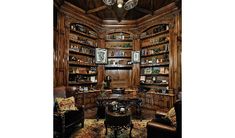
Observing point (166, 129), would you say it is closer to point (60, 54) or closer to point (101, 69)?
point (60, 54)

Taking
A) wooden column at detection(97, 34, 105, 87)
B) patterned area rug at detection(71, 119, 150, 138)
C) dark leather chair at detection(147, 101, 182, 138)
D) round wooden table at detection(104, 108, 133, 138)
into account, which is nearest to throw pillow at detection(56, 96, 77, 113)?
patterned area rug at detection(71, 119, 150, 138)

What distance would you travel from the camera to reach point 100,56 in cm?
548

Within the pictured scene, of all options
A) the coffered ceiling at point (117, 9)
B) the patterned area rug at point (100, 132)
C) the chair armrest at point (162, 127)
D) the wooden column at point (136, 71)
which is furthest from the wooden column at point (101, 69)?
the chair armrest at point (162, 127)

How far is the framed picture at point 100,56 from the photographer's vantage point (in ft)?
17.8

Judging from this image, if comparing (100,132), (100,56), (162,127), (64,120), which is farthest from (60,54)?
(162,127)

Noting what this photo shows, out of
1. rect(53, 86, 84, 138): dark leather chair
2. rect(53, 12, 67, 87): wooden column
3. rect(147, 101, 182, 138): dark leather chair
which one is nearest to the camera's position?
rect(147, 101, 182, 138): dark leather chair

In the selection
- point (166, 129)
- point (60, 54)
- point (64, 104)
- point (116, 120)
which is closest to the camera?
point (166, 129)

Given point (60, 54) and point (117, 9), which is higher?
point (117, 9)

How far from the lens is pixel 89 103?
5.00 m

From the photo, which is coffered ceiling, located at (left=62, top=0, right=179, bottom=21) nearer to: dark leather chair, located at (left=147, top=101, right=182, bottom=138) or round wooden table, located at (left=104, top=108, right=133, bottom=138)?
round wooden table, located at (left=104, top=108, right=133, bottom=138)

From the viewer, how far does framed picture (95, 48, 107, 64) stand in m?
5.43

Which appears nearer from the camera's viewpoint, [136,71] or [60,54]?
[60,54]
